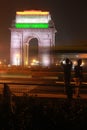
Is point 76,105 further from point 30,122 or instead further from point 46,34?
point 46,34

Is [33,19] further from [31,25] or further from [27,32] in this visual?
[27,32]

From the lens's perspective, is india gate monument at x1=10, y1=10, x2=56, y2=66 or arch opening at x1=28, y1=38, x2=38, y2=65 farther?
india gate monument at x1=10, y1=10, x2=56, y2=66

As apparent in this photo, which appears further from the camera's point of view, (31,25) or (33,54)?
(31,25)

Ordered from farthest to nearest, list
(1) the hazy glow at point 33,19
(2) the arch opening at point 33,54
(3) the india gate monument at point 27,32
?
(1) the hazy glow at point 33,19, (3) the india gate monument at point 27,32, (2) the arch opening at point 33,54

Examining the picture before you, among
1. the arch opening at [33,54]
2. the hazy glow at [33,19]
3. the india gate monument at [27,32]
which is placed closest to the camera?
the arch opening at [33,54]

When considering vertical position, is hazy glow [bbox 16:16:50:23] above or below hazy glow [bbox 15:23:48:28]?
above

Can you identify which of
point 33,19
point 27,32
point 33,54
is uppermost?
point 33,19

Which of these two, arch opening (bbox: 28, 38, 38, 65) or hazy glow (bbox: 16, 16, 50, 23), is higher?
hazy glow (bbox: 16, 16, 50, 23)

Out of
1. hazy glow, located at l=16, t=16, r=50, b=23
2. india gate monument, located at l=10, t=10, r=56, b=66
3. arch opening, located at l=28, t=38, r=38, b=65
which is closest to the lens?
arch opening, located at l=28, t=38, r=38, b=65

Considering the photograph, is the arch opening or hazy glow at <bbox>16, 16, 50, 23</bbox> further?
hazy glow at <bbox>16, 16, 50, 23</bbox>

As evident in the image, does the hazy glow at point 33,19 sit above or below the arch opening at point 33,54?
above

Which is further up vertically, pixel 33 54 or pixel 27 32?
pixel 27 32

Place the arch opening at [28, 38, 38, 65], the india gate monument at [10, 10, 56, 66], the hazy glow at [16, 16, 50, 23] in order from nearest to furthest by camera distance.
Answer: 1. the arch opening at [28, 38, 38, 65]
2. the india gate monument at [10, 10, 56, 66]
3. the hazy glow at [16, 16, 50, 23]

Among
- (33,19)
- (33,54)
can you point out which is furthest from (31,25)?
(33,54)
